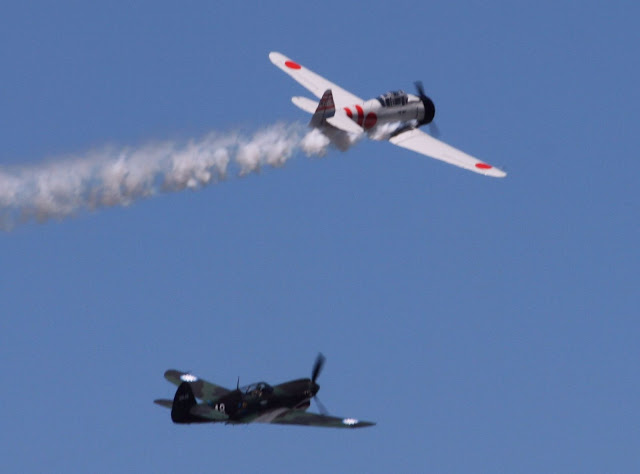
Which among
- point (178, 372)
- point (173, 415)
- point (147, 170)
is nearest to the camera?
point (173, 415)

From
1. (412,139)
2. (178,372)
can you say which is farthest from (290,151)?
(178,372)

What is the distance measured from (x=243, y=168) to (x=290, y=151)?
246 centimetres

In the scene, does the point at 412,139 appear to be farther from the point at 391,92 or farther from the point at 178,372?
the point at 178,372

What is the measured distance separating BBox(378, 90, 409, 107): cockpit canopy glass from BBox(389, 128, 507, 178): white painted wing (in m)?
1.40

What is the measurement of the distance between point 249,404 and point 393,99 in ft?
71.2

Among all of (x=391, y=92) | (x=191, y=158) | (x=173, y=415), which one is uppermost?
(x=391, y=92)

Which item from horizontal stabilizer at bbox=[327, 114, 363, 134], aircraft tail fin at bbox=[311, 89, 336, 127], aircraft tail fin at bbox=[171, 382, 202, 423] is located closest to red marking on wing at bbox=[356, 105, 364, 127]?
horizontal stabilizer at bbox=[327, 114, 363, 134]

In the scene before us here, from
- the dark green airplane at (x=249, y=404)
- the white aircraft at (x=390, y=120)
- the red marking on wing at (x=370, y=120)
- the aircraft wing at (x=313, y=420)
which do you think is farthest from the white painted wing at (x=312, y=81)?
the aircraft wing at (x=313, y=420)

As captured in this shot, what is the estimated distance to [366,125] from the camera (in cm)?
7362

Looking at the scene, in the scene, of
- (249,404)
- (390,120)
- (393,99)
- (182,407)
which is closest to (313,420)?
(249,404)

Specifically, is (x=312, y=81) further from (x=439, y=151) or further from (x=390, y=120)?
(x=439, y=151)

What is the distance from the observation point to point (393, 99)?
7500cm

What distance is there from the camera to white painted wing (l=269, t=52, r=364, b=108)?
7862cm

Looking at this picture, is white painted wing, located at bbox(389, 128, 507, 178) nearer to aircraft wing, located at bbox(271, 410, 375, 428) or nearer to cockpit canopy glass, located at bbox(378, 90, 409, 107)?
cockpit canopy glass, located at bbox(378, 90, 409, 107)
